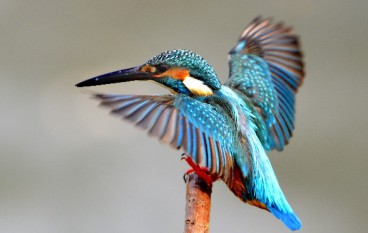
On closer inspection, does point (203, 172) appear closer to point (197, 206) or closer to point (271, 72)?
point (197, 206)

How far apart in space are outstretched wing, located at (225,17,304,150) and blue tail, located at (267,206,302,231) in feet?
0.76

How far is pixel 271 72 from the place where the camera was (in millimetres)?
1885

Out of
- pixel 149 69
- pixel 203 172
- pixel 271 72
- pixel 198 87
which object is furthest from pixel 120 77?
pixel 271 72

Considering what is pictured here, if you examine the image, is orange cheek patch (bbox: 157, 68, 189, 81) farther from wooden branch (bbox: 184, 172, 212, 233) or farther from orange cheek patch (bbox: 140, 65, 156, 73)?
wooden branch (bbox: 184, 172, 212, 233)

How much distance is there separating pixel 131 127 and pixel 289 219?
156 centimetres

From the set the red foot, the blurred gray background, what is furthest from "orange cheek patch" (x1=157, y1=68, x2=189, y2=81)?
the blurred gray background

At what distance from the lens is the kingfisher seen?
143cm

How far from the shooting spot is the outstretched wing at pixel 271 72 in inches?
68.3

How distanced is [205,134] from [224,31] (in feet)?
5.54

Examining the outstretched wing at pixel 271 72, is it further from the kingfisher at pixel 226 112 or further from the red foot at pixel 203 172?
the red foot at pixel 203 172

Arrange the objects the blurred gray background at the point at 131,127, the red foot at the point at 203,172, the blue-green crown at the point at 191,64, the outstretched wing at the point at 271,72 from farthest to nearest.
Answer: the blurred gray background at the point at 131,127 < the outstretched wing at the point at 271,72 < the blue-green crown at the point at 191,64 < the red foot at the point at 203,172

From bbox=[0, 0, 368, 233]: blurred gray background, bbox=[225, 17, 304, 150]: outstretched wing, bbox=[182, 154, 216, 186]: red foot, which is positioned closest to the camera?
bbox=[182, 154, 216, 186]: red foot

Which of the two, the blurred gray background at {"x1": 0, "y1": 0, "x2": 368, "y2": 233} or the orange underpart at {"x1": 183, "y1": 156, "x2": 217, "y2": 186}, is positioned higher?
the blurred gray background at {"x1": 0, "y1": 0, "x2": 368, "y2": 233}

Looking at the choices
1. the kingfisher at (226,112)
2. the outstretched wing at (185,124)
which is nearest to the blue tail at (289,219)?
the kingfisher at (226,112)
